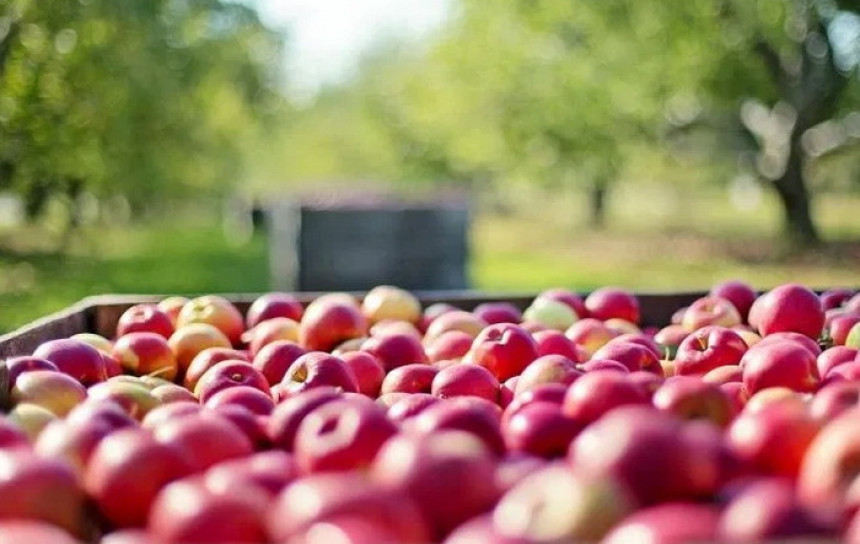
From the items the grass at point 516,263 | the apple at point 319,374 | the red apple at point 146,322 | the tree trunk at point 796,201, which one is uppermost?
the tree trunk at point 796,201

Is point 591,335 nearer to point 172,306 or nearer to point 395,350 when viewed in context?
point 395,350

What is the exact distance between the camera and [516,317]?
4312 millimetres

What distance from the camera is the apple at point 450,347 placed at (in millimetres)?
3605

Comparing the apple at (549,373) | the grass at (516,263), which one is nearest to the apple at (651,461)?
the apple at (549,373)

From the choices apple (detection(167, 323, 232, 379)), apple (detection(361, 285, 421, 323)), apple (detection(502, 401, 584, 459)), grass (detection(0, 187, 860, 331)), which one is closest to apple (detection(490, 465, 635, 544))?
apple (detection(502, 401, 584, 459))

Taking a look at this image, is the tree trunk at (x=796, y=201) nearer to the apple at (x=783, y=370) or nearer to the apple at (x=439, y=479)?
the apple at (x=783, y=370)

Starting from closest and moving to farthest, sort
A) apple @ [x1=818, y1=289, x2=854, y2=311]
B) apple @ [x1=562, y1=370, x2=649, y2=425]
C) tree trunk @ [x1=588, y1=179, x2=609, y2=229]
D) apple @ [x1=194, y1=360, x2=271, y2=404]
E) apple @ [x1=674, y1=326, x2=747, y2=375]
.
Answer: apple @ [x1=562, y1=370, x2=649, y2=425], apple @ [x1=194, y1=360, x2=271, y2=404], apple @ [x1=674, y1=326, x2=747, y2=375], apple @ [x1=818, y1=289, x2=854, y2=311], tree trunk @ [x1=588, y1=179, x2=609, y2=229]

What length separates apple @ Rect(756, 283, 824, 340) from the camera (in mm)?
3656

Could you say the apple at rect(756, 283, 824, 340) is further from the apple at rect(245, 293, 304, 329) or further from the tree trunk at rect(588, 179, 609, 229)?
the tree trunk at rect(588, 179, 609, 229)

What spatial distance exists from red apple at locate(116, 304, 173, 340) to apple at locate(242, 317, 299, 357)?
283 mm

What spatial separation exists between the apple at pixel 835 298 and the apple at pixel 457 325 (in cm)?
128

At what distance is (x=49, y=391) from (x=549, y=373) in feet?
3.79

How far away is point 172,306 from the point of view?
4250 mm

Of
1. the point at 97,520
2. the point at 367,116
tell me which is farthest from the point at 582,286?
the point at 367,116
